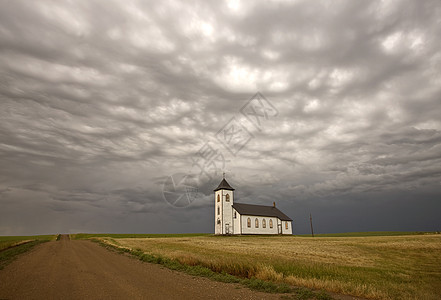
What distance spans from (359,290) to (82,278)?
12.2 metres

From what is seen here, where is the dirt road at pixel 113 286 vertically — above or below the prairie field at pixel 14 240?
below

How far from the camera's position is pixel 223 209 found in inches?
2854

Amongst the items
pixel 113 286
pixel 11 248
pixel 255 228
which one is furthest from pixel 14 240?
pixel 113 286

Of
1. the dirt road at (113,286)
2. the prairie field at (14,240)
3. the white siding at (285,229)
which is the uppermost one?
the white siding at (285,229)

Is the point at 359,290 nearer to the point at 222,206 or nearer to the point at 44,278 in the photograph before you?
the point at 44,278

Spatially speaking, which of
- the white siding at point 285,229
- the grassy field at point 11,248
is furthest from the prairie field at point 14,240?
the white siding at point 285,229

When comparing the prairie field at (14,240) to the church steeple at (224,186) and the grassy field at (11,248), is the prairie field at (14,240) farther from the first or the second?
the church steeple at (224,186)

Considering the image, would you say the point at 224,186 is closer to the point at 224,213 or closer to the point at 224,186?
the point at 224,186

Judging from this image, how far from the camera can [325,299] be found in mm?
9617

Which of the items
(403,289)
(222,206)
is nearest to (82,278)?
(403,289)

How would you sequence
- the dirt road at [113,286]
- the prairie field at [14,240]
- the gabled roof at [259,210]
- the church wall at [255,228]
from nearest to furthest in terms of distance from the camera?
the dirt road at [113,286]
the prairie field at [14,240]
the church wall at [255,228]
the gabled roof at [259,210]

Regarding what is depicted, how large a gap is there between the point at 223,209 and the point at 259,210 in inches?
495

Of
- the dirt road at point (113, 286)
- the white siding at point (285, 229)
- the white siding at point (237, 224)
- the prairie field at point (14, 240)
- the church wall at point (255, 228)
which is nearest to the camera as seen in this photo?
the dirt road at point (113, 286)

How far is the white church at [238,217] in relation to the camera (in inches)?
2844
